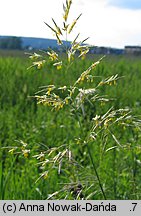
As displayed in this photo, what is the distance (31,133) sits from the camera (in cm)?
404

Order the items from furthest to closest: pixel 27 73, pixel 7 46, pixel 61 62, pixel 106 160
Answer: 1. pixel 7 46
2. pixel 27 73
3. pixel 106 160
4. pixel 61 62

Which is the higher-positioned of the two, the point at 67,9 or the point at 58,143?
the point at 67,9

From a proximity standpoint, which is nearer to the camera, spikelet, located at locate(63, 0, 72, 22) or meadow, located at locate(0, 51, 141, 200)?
spikelet, located at locate(63, 0, 72, 22)

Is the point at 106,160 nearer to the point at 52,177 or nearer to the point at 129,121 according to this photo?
the point at 52,177

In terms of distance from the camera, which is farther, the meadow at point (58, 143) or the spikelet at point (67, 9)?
the meadow at point (58, 143)

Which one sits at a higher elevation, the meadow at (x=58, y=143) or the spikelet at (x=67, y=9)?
the spikelet at (x=67, y=9)

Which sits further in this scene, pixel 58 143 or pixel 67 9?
pixel 58 143

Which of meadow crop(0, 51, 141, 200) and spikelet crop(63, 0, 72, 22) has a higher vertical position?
spikelet crop(63, 0, 72, 22)

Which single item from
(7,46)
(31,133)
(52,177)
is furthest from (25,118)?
(7,46)

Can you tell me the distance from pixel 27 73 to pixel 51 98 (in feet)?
21.3

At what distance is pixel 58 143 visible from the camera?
3.79m

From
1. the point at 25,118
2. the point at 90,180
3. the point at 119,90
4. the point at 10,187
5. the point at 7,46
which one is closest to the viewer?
the point at 90,180

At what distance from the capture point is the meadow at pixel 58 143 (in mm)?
1498

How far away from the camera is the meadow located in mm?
1498
